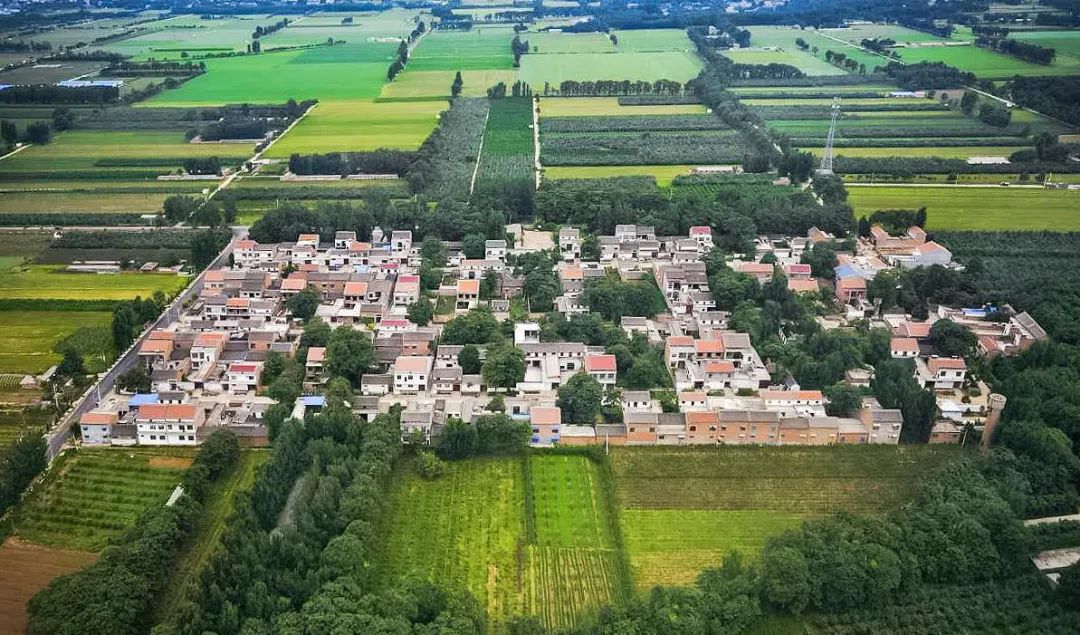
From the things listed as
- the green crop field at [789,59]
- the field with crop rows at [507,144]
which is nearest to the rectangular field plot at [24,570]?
the field with crop rows at [507,144]

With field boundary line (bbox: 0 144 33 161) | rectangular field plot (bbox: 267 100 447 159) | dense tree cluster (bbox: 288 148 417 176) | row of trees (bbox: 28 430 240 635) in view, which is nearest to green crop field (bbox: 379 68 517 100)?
rectangular field plot (bbox: 267 100 447 159)

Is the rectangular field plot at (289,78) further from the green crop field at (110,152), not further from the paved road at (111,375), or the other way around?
the paved road at (111,375)

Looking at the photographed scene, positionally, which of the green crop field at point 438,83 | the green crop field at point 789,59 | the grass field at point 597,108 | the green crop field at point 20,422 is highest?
the green crop field at point 789,59

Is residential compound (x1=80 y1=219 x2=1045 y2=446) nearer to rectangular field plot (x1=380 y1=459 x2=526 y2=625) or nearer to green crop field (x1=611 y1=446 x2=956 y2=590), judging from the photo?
green crop field (x1=611 y1=446 x2=956 y2=590)

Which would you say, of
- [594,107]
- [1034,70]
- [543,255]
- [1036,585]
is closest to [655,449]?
[1036,585]

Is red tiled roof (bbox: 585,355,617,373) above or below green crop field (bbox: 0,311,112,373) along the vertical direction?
above

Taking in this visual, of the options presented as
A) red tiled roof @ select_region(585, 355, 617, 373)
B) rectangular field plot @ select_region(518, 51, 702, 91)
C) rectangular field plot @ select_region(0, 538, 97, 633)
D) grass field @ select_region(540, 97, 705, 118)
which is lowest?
rectangular field plot @ select_region(0, 538, 97, 633)
